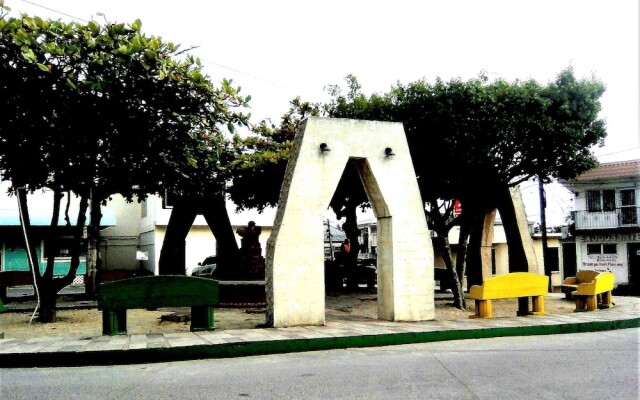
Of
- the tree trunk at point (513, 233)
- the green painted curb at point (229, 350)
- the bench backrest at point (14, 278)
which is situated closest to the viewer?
the green painted curb at point (229, 350)

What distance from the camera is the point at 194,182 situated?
13.3 meters

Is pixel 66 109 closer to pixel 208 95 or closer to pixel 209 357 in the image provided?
pixel 208 95

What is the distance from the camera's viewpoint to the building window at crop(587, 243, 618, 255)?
3388 cm

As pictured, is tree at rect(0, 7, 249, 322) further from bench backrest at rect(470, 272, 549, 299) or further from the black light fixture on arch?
bench backrest at rect(470, 272, 549, 299)

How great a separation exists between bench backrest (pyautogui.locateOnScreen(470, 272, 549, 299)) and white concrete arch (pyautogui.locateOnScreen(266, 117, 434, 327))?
1447mm

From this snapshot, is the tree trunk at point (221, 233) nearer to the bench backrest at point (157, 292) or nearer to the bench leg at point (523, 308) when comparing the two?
the bench backrest at point (157, 292)

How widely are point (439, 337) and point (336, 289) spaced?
12978 millimetres

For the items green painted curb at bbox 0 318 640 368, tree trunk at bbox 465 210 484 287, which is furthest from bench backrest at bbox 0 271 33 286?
tree trunk at bbox 465 210 484 287

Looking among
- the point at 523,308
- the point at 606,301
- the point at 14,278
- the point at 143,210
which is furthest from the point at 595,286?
the point at 143,210

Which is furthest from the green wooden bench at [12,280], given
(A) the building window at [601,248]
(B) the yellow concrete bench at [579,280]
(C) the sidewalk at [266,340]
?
(A) the building window at [601,248]

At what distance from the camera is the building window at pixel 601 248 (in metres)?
33.9

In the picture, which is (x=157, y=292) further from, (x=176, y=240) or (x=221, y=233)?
(x=221, y=233)

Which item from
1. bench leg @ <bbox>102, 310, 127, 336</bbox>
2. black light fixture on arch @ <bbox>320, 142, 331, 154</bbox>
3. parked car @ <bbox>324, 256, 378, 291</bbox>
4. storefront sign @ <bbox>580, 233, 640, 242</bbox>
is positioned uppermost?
black light fixture on arch @ <bbox>320, 142, 331, 154</bbox>

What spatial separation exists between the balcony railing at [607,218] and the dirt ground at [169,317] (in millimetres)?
19855
